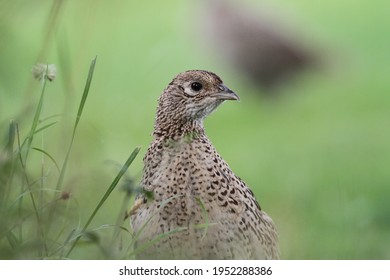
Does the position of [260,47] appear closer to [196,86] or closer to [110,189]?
[196,86]

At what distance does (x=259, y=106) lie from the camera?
8852mm

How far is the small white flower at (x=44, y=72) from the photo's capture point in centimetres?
395

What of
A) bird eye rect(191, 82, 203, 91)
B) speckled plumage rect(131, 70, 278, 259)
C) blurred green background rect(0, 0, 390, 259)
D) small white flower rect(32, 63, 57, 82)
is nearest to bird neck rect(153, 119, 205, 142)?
speckled plumage rect(131, 70, 278, 259)

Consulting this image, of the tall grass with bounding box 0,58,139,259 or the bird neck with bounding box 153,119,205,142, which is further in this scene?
the bird neck with bounding box 153,119,205,142

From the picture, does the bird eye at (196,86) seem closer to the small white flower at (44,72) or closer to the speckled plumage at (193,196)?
the speckled plumage at (193,196)

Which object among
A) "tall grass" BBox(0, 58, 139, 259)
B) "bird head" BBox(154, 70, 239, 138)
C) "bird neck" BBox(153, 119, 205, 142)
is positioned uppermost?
"bird head" BBox(154, 70, 239, 138)

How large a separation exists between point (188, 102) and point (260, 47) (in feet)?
15.9

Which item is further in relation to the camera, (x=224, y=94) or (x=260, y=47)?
(x=260, y=47)

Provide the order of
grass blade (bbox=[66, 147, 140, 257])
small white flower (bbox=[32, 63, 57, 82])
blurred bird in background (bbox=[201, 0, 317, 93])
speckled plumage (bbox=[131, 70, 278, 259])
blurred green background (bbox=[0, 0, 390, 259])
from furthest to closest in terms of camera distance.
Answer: blurred bird in background (bbox=[201, 0, 317, 93]), blurred green background (bbox=[0, 0, 390, 259]), speckled plumage (bbox=[131, 70, 278, 259]), small white flower (bbox=[32, 63, 57, 82]), grass blade (bbox=[66, 147, 140, 257])

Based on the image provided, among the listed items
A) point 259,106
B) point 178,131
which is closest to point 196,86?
point 178,131

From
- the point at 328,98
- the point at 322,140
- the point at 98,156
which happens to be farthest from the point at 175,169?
the point at 328,98

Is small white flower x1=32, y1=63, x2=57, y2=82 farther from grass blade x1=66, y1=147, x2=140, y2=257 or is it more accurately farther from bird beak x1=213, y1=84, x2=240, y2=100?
bird beak x1=213, y1=84, x2=240, y2=100

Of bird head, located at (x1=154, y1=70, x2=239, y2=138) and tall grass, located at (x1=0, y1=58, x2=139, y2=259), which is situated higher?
bird head, located at (x1=154, y1=70, x2=239, y2=138)

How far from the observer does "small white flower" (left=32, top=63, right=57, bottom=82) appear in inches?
155
